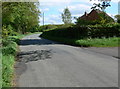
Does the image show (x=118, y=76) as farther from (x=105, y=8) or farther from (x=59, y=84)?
(x=105, y=8)

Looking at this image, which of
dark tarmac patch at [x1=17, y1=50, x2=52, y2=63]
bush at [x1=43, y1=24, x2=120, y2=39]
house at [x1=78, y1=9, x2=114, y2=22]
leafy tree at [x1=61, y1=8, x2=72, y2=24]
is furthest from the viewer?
leafy tree at [x1=61, y1=8, x2=72, y2=24]

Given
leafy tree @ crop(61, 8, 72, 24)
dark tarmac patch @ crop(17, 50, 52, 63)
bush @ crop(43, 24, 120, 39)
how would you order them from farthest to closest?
leafy tree @ crop(61, 8, 72, 24), bush @ crop(43, 24, 120, 39), dark tarmac patch @ crop(17, 50, 52, 63)

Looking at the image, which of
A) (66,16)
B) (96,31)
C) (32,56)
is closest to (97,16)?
(96,31)

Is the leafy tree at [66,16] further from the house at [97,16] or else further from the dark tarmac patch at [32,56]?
the dark tarmac patch at [32,56]

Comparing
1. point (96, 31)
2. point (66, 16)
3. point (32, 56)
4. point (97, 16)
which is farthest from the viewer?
point (66, 16)

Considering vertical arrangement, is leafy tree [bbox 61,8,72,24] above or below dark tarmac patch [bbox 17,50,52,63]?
above

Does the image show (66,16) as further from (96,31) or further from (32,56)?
(32,56)

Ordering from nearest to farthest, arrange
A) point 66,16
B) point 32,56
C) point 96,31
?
point 32,56, point 96,31, point 66,16

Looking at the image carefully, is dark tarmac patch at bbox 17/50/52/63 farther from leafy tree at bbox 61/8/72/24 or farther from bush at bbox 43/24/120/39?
leafy tree at bbox 61/8/72/24

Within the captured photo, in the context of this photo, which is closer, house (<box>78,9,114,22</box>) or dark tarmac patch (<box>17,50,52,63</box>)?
dark tarmac patch (<box>17,50,52,63</box>)

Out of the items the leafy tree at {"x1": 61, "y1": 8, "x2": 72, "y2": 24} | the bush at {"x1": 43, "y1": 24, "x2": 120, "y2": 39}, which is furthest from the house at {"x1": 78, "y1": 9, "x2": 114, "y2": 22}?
the leafy tree at {"x1": 61, "y1": 8, "x2": 72, "y2": 24}

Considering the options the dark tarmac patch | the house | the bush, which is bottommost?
the dark tarmac patch

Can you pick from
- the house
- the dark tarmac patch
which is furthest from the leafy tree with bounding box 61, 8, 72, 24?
the dark tarmac patch

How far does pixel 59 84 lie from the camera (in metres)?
7.35
